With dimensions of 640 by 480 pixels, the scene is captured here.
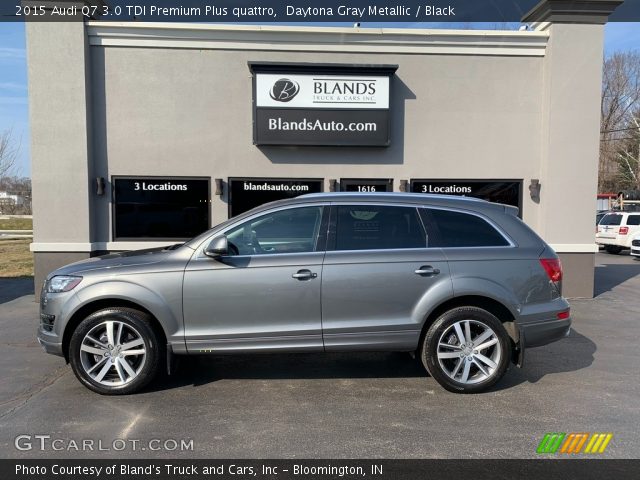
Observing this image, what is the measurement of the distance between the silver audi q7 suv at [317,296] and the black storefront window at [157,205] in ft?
14.5

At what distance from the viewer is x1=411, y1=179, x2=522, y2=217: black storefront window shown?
9562 mm

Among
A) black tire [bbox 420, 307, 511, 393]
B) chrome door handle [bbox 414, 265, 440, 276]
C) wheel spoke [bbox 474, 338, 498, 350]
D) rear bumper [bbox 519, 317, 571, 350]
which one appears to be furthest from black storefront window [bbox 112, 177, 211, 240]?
rear bumper [bbox 519, 317, 571, 350]

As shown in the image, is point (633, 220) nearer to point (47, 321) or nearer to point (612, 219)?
point (612, 219)

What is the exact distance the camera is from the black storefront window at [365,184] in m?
9.45

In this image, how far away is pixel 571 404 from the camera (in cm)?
462

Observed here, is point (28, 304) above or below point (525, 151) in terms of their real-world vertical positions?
below

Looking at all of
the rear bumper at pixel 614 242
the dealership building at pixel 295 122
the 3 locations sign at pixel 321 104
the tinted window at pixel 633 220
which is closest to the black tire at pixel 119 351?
the dealership building at pixel 295 122

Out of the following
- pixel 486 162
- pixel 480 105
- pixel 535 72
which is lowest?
pixel 486 162

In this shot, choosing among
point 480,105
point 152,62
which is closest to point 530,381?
point 480,105

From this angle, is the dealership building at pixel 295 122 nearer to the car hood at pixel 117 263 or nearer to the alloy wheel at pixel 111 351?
the car hood at pixel 117 263

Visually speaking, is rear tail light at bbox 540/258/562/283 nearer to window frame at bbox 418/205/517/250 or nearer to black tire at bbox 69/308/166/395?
window frame at bbox 418/205/517/250

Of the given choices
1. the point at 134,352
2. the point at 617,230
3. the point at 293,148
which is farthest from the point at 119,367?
the point at 617,230

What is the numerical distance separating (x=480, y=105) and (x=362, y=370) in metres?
6.22
